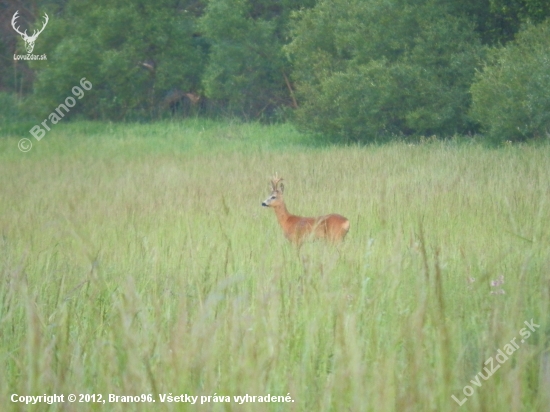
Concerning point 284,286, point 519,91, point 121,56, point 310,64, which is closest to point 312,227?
point 284,286

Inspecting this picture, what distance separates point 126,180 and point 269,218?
4293mm

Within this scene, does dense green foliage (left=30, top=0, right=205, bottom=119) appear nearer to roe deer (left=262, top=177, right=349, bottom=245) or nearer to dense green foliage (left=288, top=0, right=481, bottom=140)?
dense green foliage (left=288, top=0, right=481, bottom=140)

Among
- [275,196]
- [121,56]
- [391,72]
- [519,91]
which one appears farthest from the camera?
[121,56]

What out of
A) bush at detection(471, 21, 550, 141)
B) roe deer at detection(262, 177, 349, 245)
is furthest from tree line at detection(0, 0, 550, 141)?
roe deer at detection(262, 177, 349, 245)

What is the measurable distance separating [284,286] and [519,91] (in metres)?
11.6

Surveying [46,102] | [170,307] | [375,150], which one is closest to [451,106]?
[375,150]

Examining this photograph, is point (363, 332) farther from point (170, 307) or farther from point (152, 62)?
point (152, 62)

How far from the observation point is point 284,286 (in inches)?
165

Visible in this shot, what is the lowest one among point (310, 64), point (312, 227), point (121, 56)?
point (121, 56)

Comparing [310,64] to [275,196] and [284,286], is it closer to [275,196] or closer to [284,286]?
[275,196]

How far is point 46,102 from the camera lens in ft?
82.4

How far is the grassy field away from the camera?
2.59 metres

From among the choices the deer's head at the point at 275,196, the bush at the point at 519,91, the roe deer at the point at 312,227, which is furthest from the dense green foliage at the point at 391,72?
the roe deer at the point at 312,227

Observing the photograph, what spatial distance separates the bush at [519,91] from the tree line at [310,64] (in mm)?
27
